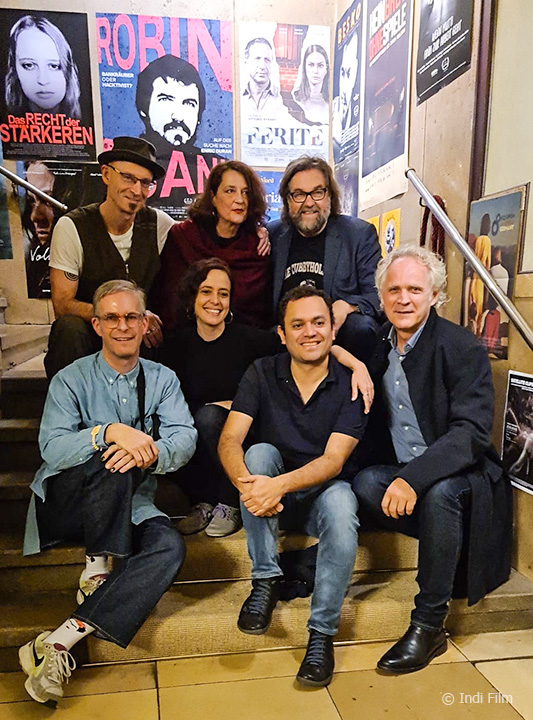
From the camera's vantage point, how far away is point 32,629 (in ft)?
5.45

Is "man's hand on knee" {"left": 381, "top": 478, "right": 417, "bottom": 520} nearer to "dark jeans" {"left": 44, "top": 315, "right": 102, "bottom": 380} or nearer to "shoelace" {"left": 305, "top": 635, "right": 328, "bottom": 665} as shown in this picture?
"shoelace" {"left": 305, "top": 635, "right": 328, "bottom": 665}

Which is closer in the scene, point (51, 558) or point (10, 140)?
point (51, 558)

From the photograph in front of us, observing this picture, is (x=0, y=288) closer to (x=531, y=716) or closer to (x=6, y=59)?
(x=6, y=59)

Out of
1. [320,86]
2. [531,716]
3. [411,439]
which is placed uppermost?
[320,86]

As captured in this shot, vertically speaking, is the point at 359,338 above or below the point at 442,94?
below

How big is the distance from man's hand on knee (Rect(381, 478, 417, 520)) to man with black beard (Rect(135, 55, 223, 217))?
2.99 metres

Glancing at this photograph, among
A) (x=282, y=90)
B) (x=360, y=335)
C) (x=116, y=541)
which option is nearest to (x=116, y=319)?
(x=116, y=541)

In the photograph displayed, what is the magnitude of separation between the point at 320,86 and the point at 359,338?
2896 mm

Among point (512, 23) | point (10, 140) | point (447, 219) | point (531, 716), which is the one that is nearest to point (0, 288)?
point (10, 140)

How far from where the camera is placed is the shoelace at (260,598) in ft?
5.47

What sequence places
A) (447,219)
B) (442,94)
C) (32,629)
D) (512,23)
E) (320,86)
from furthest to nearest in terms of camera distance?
(320,86) < (442,94) < (447,219) < (512,23) < (32,629)

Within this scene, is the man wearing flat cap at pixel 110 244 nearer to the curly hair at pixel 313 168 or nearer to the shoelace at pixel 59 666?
the curly hair at pixel 313 168

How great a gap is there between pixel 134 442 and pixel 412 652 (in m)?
1.08

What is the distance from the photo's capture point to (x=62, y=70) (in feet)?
12.2
